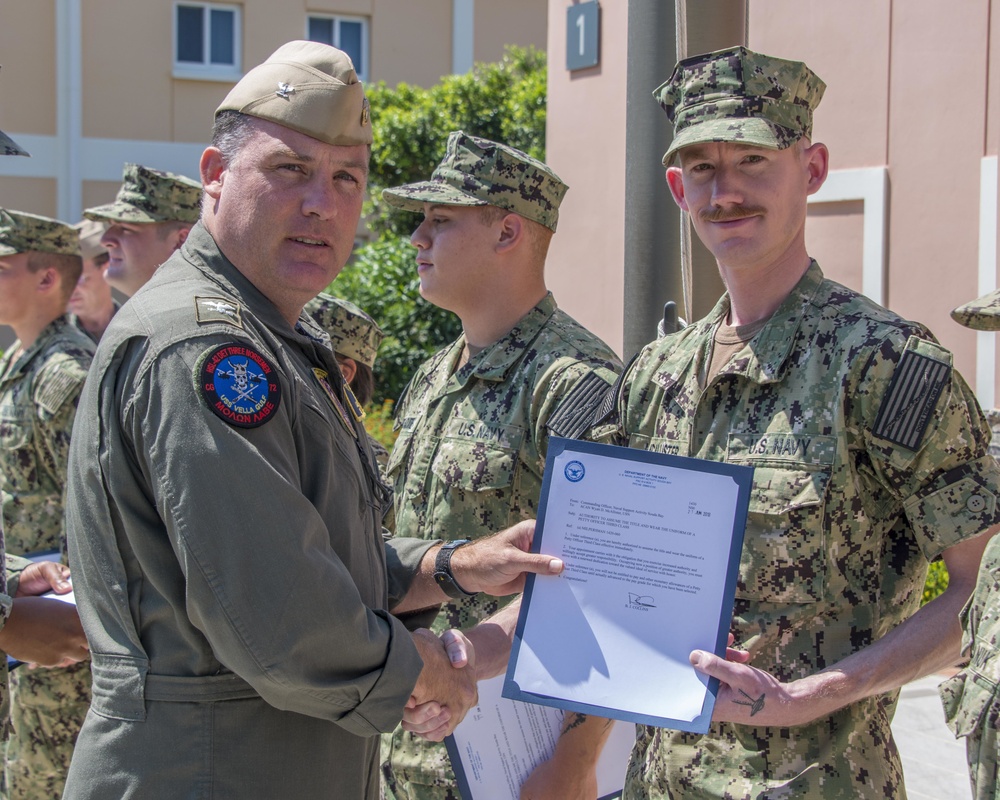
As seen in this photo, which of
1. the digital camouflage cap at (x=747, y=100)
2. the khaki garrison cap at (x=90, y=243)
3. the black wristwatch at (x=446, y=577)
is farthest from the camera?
the khaki garrison cap at (x=90, y=243)

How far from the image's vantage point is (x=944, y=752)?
5465mm

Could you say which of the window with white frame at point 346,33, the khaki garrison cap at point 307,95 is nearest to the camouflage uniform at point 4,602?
the khaki garrison cap at point 307,95

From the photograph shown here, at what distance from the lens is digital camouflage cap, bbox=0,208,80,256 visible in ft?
18.2

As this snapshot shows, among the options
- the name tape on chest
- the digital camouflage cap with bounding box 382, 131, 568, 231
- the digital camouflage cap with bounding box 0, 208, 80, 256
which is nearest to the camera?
the name tape on chest

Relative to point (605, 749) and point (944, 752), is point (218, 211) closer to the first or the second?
point (605, 749)

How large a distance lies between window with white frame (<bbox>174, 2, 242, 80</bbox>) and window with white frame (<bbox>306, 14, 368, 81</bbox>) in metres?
1.27

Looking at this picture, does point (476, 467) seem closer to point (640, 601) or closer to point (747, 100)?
point (640, 601)

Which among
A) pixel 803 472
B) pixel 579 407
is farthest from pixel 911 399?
pixel 579 407

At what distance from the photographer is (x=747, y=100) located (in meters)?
2.52

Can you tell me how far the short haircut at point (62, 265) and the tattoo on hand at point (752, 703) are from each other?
14.4ft

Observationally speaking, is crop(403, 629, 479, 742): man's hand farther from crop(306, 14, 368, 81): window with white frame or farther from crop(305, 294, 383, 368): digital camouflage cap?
crop(306, 14, 368, 81): window with white frame

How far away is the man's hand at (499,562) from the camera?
2.50 meters

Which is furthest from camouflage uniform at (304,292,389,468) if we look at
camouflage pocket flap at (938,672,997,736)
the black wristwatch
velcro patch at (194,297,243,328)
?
camouflage pocket flap at (938,672,997,736)

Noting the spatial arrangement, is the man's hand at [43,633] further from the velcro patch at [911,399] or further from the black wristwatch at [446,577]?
the velcro patch at [911,399]
